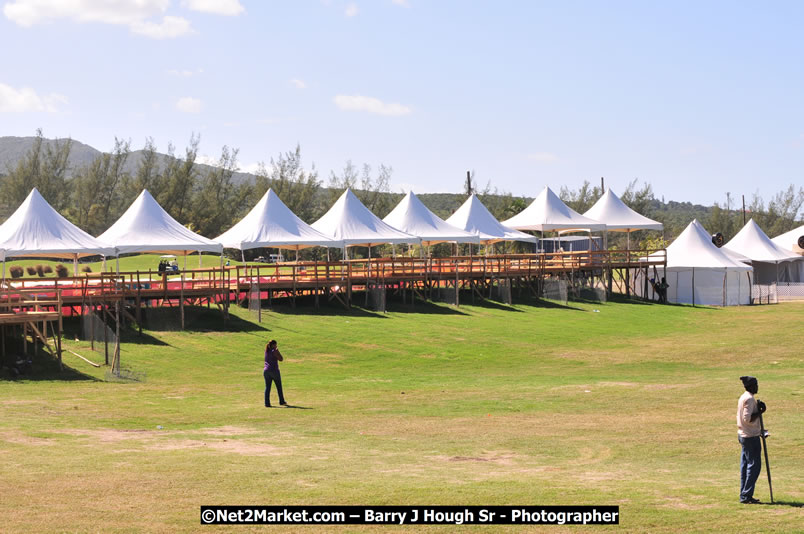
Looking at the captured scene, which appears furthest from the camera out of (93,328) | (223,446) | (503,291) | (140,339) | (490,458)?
(503,291)

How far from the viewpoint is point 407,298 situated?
52094mm

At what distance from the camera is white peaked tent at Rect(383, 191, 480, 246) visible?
57.8 meters

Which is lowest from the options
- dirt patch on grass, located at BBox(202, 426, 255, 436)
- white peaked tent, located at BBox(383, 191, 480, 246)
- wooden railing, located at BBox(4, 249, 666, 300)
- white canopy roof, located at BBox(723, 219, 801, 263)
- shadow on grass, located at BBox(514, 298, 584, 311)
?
dirt patch on grass, located at BBox(202, 426, 255, 436)

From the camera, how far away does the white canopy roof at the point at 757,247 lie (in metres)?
72.8

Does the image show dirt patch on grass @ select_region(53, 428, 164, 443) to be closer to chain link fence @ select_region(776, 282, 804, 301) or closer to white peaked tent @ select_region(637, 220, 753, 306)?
white peaked tent @ select_region(637, 220, 753, 306)

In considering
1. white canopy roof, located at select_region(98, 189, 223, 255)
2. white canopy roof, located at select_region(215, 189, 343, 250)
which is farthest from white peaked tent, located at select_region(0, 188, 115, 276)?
white canopy roof, located at select_region(215, 189, 343, 250)

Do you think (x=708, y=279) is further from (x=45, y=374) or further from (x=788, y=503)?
(x=788, y=503)

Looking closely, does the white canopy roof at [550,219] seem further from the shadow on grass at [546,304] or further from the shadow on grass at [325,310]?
the shadow on grass at [325,310]

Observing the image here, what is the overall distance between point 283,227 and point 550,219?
24651 millimetres

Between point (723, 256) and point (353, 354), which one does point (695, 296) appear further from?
point (353, 354)

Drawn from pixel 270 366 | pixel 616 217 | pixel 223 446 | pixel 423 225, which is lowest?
pixel 223 446

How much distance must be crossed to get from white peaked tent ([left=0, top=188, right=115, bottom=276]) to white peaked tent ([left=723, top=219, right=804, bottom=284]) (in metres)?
51.3

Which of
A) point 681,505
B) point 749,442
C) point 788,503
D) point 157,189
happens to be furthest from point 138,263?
point 788,503

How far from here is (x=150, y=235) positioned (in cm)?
4284
